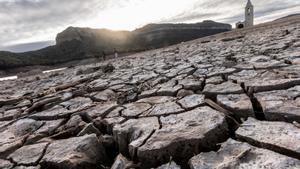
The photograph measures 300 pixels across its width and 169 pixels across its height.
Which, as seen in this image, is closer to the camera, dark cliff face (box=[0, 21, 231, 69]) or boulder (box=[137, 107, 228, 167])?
boulder (box=[137, 107, 228, 167])

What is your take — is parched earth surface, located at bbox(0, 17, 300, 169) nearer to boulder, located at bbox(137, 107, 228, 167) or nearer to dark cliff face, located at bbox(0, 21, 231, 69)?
boulder, located at bbox(137, 107, 228, 167)

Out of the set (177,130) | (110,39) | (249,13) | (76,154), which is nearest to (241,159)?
(177,130)

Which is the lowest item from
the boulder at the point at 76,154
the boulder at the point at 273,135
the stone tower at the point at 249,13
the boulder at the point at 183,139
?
the boulder at the point at 76,154

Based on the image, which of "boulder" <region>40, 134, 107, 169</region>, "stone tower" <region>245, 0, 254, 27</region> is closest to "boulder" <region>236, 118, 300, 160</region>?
"boulder" <region>40, 134, 107, 169</region>

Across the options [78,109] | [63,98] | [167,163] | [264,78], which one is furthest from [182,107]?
[63,98]

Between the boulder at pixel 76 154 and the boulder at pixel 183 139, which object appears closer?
the boulder at pixel 183 139

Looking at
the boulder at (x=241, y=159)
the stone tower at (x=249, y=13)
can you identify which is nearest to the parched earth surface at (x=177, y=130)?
the boulder at (x=241, y=159)

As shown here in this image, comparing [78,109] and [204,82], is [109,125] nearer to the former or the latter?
[78,109]

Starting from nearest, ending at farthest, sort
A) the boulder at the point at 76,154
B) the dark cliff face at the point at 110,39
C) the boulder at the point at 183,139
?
the boulder at the point at 183,139
the boulder at the point at 76,154
the dark cliff face at the point at 110,39

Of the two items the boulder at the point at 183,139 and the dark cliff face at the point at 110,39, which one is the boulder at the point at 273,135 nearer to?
the boulder at the point at 183,139

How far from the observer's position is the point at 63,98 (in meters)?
4.29

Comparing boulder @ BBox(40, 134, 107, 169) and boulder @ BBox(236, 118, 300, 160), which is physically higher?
boulder @ BBox(236, 118, 300, 160)

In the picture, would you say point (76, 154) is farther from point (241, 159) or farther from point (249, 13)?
point (249, 13)

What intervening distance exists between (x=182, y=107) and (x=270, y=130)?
98 cm
